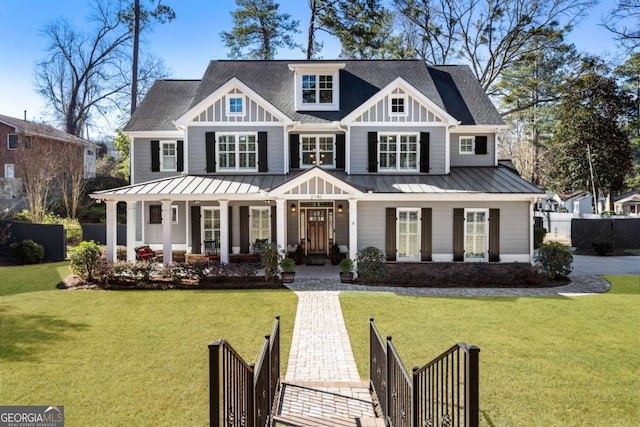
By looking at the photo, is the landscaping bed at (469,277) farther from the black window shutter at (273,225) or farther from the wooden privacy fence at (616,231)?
the wooden privacy fence at (616,231)

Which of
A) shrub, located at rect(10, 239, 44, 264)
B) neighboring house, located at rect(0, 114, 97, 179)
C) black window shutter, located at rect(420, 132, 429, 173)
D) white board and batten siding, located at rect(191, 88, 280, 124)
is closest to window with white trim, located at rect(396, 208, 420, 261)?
black window shutter, located at rect(420, 132, 429, 173)

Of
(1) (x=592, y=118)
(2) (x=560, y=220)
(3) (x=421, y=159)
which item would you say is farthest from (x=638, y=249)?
(3) (x=421, y=159)

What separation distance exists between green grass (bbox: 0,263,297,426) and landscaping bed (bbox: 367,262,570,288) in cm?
413

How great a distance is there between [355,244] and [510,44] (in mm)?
20586

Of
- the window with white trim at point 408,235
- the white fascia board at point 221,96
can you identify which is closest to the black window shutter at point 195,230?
the white fascia board at point 221,96

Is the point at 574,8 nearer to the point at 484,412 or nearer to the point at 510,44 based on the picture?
the point at 510,44

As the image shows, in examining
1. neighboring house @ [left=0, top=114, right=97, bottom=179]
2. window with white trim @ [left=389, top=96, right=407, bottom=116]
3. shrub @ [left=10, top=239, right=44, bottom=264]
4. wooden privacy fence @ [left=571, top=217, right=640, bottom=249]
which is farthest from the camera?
neighboring house @ [left=0, top=114, right=97, bottom=179]

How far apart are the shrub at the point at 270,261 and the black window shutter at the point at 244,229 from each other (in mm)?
3531

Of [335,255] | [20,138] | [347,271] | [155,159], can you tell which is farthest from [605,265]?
[20,138]

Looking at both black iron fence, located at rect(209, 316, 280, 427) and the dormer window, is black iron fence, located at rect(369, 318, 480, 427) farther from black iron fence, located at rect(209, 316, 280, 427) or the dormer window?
the dormer window

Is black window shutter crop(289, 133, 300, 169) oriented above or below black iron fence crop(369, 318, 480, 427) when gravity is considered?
above

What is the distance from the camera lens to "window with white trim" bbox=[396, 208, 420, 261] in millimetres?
15430

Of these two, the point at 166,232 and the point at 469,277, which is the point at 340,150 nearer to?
the point at 469,277

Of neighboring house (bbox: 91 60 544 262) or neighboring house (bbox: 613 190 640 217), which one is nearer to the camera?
A: neighboring house (bbox: 91 60 544 262)
